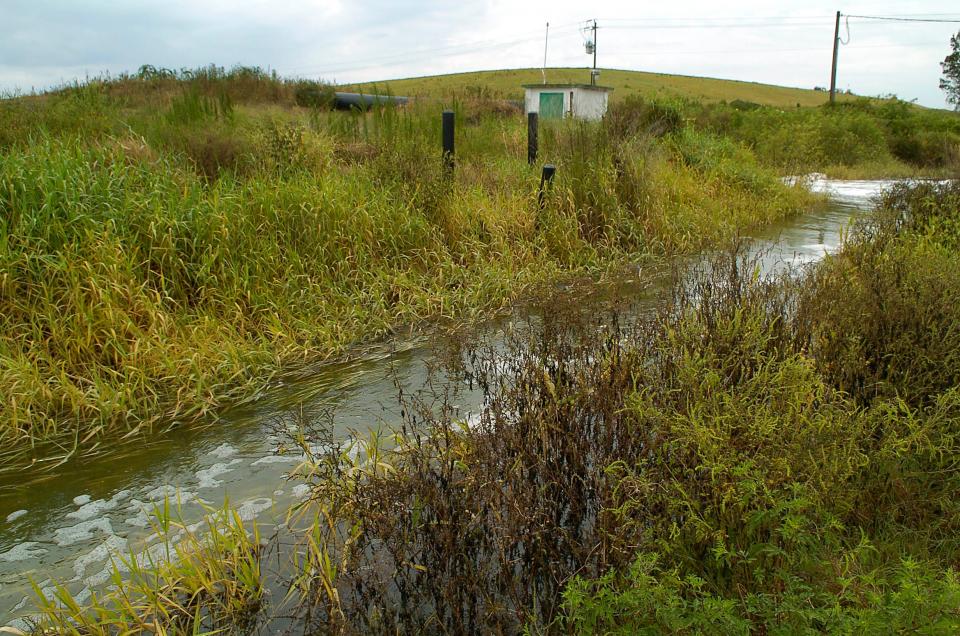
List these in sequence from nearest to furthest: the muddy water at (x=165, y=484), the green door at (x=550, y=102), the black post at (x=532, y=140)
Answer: the muddy water at (x=165, y=484) < the black post at (x=532, y=140) < the green door at (x=550, y=102)

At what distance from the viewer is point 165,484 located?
392 cm

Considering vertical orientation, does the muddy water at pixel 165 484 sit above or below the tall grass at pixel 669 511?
below

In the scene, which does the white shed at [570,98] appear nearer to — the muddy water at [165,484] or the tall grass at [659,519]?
the muddy water at [165,484]

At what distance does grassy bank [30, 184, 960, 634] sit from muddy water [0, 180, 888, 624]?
0.40m

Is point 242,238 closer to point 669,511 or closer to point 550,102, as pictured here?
point 669,511

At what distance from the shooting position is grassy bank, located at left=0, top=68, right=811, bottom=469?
4984 millimetres

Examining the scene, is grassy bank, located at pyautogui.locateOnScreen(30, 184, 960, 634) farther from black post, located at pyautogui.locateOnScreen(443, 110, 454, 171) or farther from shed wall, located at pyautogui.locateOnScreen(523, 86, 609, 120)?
shed wall, located at pyautogui.locateOnScreen(523, 86, 609, 120)

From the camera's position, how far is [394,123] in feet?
33.6

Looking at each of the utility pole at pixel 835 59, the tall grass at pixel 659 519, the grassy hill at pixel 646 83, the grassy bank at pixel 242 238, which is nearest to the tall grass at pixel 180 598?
the tall grass at pixel 659 519

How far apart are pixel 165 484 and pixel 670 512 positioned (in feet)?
9.28

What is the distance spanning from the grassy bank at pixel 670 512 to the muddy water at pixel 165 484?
40cm

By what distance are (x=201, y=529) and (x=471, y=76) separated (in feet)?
208

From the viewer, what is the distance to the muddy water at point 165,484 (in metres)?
3.28

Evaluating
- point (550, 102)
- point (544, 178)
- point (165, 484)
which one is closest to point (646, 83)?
point (550, 102)
